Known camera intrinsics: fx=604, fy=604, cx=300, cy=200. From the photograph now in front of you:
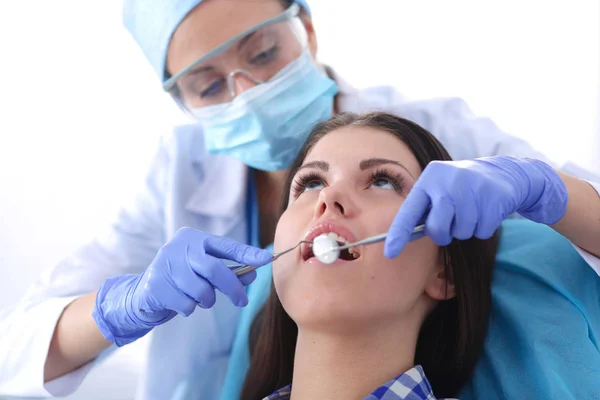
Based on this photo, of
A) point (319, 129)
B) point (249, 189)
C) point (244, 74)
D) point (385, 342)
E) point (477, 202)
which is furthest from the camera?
point (249, 189)

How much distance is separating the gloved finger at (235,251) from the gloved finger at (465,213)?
321mm

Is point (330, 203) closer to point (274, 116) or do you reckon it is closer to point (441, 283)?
point (441, 283)

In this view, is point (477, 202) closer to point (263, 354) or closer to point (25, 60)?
point (263, 354)

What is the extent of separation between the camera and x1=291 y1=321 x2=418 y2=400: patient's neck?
1088 millimetres

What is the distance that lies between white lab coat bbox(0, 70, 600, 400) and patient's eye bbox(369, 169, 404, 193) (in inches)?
18.3

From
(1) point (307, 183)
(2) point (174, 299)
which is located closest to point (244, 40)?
(1) point (307, 183)

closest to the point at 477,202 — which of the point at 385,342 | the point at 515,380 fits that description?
the point at 385,342

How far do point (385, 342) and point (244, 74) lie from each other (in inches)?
29.2

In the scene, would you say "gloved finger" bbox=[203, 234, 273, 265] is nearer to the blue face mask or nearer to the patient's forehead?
the patient's forehead

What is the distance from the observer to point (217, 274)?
1096 millimetres

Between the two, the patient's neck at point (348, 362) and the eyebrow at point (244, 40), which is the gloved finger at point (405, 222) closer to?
the patient's neck at point (348, 362)

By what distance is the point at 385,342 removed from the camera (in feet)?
3.65

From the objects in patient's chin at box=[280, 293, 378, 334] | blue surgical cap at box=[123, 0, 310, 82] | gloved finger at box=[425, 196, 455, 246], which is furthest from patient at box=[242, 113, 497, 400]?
blue surgical cap at box=[123, 0, 310, 82]

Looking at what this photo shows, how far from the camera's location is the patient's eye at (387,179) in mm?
1139
